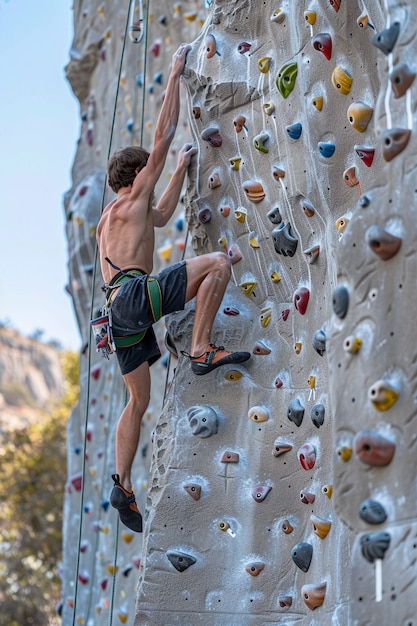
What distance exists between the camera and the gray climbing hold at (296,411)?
4.41 metres

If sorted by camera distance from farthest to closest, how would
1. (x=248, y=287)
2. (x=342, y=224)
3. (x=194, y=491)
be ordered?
(x=248, y=287) < (x=194, y=491) < (x=342, y=224)

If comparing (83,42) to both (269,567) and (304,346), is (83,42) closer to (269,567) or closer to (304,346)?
(304,346)

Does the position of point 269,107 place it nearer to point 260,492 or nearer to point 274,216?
point 274,216

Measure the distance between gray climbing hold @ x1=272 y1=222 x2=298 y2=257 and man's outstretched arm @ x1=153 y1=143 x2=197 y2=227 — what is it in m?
0.60

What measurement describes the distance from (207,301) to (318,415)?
78cm

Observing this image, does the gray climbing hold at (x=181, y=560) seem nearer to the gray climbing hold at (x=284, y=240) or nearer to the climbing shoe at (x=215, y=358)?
Result: the climbing shoe at (x=215, y=358)

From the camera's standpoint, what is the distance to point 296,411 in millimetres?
4414

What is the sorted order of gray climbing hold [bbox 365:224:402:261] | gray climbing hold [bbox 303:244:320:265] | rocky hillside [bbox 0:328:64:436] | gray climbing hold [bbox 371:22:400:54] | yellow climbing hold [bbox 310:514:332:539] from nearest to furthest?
1. gray climbing hold [bbox 365:224:402:261]
2. gray climbing hold [bbox 371:22:400:54]
3. yellow climbing hold [bbox 310:514:332:539]
4. gray climbing hold [bbox 303:244:320:265]
5. rocky hillside [bbox 0:328:64:436]

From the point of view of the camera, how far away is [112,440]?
743 centimetres

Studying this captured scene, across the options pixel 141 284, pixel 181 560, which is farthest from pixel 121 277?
pixel 181 560

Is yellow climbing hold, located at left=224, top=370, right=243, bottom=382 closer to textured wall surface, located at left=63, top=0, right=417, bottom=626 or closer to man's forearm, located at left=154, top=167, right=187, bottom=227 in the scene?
textured wall surface, located at left=63, top=0, right=417, bottom=626

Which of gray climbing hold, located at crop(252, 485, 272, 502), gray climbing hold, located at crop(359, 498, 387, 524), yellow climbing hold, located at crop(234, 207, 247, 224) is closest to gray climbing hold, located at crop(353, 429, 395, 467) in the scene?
gray climbing hold, located at crop(359, 498, 387, 524)

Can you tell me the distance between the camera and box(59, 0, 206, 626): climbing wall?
6.95 metres

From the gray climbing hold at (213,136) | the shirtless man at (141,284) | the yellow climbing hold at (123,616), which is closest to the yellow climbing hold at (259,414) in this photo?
the shirtless man at (141,284)
